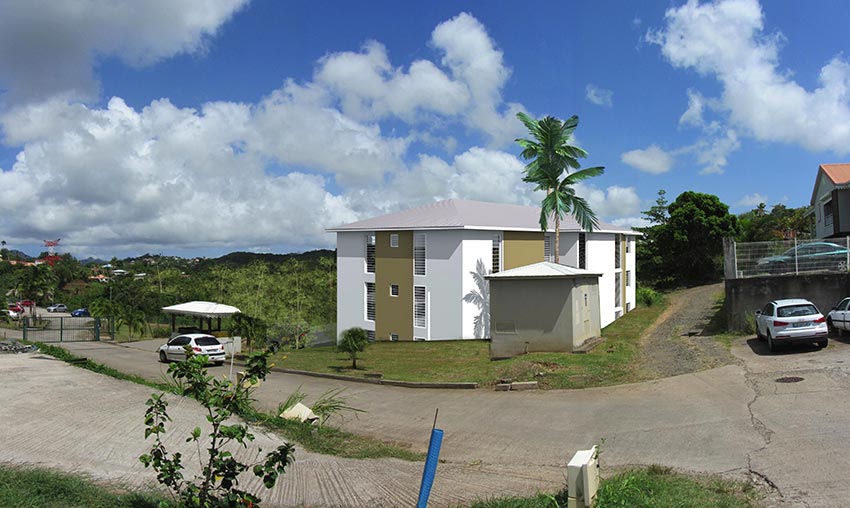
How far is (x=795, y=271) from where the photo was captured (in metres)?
21.5

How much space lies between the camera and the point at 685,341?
2262 centimetres

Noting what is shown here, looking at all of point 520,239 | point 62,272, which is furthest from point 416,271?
point 62,272

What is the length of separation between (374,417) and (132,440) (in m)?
5.58

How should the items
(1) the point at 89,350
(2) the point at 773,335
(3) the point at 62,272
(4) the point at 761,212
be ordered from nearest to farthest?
(2) the point at 773,335, (1) the point at 89,350, (4) the point at 761,212, (3) the point at 62,272

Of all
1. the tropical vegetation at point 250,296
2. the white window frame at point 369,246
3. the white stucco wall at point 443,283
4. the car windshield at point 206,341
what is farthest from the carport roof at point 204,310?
the white stucco wall at point 443,283

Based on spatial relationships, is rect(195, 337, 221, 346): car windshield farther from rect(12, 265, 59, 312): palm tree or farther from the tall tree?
rect(12, 265, 59, 312): palm tree

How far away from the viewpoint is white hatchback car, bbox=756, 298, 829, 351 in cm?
1688

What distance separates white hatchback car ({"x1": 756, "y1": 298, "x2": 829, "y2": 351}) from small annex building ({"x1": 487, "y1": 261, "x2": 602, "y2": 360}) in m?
6.45

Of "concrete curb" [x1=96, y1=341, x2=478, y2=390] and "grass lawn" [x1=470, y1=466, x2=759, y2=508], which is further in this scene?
"concrete curb" [x1=96, y1=341, x2=478, y2=390]

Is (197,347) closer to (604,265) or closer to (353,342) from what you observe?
(353,342)

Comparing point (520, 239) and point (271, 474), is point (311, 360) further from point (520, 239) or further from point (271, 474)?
point (271, 474)

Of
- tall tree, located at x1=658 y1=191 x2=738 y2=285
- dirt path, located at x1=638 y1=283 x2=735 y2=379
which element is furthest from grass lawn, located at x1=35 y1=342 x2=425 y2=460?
tall tree, located at x1=658 y1=191 x2=738 y2=285

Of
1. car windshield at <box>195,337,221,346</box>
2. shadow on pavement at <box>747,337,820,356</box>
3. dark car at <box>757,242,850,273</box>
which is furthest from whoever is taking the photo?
car windshield at <box>195,337,221,346</box>

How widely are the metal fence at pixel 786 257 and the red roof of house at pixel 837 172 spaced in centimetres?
1470
